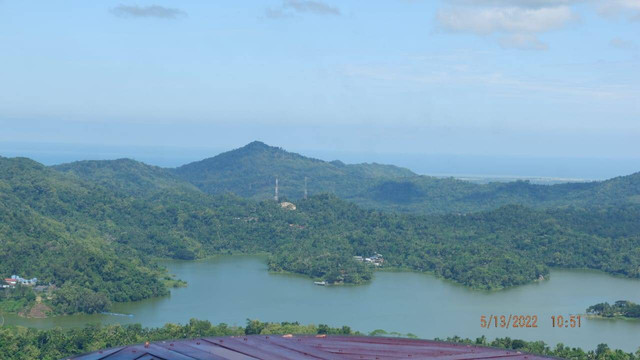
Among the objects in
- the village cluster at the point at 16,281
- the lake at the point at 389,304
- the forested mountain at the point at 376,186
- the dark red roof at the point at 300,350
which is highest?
the forested mountain at the point at 376,186

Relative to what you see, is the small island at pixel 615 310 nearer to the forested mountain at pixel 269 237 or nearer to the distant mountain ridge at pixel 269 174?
the forested mountain at pixel 269 237

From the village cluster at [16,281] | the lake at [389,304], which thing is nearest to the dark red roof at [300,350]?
the lake at [389,304]

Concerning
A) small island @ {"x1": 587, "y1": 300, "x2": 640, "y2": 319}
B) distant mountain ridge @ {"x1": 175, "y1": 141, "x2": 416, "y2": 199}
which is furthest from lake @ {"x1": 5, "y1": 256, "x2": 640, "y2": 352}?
distant mountain ridge @ {"x1": 175, "y1": 141, "x2": 416, "y2": 199}

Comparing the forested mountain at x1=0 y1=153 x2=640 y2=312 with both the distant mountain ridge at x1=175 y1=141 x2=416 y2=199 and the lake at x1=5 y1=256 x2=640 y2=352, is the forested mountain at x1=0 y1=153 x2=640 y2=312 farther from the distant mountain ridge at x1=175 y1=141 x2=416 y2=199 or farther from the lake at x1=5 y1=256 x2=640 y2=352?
the distant mountain ridge at x1=175 y1=141 x2=416 y2=199

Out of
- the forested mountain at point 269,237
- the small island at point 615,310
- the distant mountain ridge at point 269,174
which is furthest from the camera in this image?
the distant mountain ridge at point 269,174

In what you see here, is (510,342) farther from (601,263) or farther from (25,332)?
(601,263)

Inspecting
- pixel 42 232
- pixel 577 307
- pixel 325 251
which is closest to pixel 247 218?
pixel 325 251

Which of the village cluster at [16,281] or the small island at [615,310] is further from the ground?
the village cluster at [16,281]
